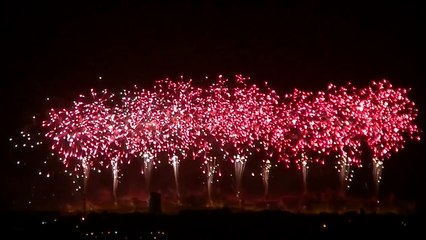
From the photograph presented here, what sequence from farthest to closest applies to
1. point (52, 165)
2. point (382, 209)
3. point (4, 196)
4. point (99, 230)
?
point (52, 165), point (4, 196), point (382, 209), point (99, 230)

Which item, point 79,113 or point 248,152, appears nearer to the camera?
point 79,113

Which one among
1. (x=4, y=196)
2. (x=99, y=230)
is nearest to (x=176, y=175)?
(x=4, y=196)

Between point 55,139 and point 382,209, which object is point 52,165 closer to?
point 55,139

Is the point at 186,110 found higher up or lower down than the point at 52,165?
higher up

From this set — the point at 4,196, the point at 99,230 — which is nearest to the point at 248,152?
the point at 4,196

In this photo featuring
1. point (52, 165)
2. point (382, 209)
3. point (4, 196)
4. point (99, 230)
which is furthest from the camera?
point (52, 165)

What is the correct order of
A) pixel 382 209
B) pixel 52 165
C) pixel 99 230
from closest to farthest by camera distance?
pixel 99 230 < pixel 382 209 < pixel 52 165

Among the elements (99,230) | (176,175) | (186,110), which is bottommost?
(99,230)

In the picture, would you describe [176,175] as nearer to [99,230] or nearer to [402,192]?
[402,192]

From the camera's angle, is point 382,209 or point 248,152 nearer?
point 382,209
